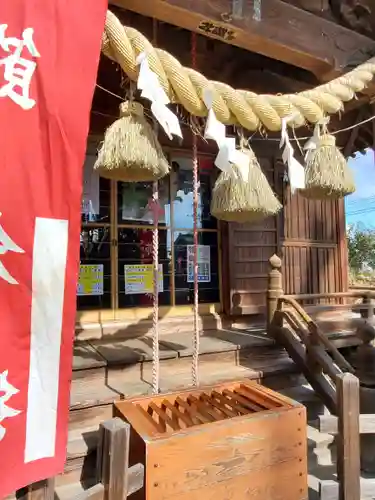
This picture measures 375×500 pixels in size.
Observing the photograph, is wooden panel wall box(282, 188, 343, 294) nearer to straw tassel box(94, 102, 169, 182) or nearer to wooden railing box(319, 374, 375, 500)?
wooden railing box(319, 374, 375, 500)

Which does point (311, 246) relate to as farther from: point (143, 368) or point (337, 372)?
point (143, 368)

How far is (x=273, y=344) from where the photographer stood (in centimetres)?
397

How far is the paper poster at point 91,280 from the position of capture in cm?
432

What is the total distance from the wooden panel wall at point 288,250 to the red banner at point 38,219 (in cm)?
341

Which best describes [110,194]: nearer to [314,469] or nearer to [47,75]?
[47,75]

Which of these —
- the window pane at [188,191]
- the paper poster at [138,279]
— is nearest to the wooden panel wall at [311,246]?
the window pane at [188,191]

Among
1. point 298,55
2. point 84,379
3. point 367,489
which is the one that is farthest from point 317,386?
point 298,55

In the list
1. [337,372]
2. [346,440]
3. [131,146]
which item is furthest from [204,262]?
[131,146]

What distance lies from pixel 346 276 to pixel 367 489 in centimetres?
373

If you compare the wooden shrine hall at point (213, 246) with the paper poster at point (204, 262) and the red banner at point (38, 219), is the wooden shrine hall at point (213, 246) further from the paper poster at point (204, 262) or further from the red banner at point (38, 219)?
the red banner at point (38, 219)

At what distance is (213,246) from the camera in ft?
16.7

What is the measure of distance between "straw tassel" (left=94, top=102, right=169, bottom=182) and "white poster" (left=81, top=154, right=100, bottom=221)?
2230mm

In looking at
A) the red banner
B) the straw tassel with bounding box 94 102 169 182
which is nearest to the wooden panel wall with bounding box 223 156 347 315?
the straw tassel with bounding box 94 102 169 182

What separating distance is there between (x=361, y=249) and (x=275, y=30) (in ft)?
86.8
